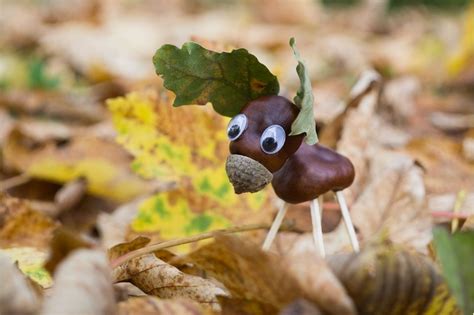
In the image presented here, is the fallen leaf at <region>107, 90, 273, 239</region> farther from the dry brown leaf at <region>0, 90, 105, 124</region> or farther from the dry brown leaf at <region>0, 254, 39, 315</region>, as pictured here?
the dry brown leaf at <region>0, 90, 105, 124</region>

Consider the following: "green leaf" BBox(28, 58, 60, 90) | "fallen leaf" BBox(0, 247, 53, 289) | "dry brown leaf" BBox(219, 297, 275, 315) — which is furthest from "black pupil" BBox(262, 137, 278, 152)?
"green leaf" BBox(28, 58, 60, 90)

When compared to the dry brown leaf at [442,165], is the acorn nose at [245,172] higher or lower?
higher

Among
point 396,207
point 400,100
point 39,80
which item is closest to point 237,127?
point 396,207

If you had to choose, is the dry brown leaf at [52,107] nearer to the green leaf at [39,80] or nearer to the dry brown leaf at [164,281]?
the green leaf at [39,80]

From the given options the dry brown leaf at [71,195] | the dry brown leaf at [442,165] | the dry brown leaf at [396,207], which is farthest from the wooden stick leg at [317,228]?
the dry brown leaf at [71,195]

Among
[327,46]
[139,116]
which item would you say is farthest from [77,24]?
[139,116]

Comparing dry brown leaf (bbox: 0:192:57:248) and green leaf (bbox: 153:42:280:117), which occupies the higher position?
green leaf (bbox: 153:42:280:117)

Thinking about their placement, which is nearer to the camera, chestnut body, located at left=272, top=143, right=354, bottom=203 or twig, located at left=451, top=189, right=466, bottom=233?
chestnut body, located at left=272, top=143, right=354, bottom=203

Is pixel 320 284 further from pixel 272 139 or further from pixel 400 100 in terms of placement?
pixel 400 100
